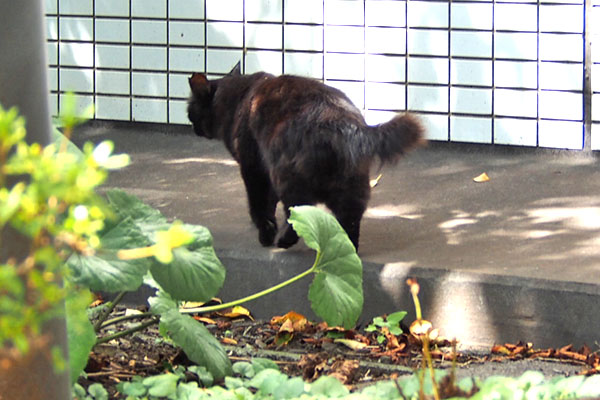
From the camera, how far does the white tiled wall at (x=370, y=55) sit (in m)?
6.41

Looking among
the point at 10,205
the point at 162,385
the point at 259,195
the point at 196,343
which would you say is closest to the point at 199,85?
the point at 259,195

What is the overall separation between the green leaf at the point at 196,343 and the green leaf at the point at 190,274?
82mm

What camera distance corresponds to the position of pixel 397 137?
4223 millimetres

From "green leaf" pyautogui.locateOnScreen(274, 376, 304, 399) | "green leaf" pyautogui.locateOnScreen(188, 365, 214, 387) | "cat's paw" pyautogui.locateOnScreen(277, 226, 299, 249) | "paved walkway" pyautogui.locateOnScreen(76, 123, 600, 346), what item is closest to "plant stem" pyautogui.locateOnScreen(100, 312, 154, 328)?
"green leaf" pyautogui.locateOnScreen(188, 365, 214, 387)

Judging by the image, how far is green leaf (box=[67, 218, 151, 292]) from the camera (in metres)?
3.02

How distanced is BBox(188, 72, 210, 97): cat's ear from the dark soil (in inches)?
56.6

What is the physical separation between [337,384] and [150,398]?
0.64 metres

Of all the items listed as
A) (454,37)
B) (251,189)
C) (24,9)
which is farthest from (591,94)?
(24,9)

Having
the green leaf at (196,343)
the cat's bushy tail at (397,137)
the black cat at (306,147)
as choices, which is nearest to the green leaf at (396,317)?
the black cat at (306,147)

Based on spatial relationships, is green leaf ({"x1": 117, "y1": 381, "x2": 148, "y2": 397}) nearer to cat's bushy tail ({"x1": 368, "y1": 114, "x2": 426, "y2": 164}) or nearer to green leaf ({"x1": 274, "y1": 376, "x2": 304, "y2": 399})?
green leaf ({"x1": 274, "y1": 376, "x2": 304, "y2": 399})

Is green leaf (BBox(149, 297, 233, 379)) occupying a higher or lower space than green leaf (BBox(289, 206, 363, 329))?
lower

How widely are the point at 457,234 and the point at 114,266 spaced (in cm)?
230

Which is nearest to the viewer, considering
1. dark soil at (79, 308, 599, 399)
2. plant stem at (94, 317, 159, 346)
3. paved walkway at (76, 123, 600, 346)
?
plant stem at (94, 317, 159, 346)

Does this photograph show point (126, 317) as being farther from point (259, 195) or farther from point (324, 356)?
point (259, 195)
